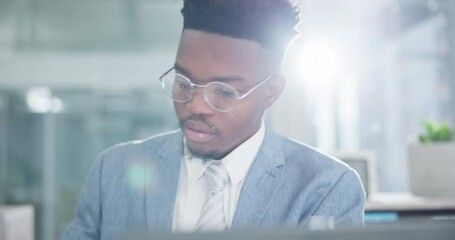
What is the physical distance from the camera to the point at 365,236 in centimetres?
39

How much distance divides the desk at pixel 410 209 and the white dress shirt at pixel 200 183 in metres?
0.73

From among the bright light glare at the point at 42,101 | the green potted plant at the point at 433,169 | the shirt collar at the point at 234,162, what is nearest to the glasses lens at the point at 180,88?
the shirt collar at the point at 234,162

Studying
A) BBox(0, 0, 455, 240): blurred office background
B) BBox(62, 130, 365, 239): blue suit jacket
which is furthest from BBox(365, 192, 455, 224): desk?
BBox(62, 130, 365, 239): blue suit jacket

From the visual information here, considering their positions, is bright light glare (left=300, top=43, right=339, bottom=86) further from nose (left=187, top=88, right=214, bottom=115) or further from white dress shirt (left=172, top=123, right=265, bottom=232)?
nose (left=187, top=88, right=214, bottom=115)

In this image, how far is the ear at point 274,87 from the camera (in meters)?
1.00

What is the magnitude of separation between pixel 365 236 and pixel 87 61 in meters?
2.63

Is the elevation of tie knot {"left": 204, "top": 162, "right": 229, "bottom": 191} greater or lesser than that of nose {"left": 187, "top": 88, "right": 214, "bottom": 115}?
lesser

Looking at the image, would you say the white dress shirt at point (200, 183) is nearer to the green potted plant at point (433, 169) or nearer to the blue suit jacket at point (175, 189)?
the blue suit jacket at point (175, 189)

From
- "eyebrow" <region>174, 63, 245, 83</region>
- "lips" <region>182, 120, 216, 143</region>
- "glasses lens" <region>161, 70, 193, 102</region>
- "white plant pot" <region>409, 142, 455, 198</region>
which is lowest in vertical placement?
"white plant pot" <region>409, 142, 455, 198</region>

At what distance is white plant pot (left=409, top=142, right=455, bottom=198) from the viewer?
183 centimetres

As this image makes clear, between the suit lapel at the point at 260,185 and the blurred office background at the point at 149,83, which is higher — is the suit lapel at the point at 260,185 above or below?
below

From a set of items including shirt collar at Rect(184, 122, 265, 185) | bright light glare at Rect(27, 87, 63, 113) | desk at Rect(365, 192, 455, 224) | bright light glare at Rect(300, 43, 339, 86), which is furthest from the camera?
bright light glare at Rect(27, 87, 63, 113)

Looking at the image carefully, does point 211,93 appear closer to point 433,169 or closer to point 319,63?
point 433,169

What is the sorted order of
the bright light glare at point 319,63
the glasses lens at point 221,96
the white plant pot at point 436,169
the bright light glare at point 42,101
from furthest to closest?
the bright light glare at point 42,101 → the bright light glare at point 319,63 → the white plant pot at point 436,169 → the glasses lens at point 221,96
